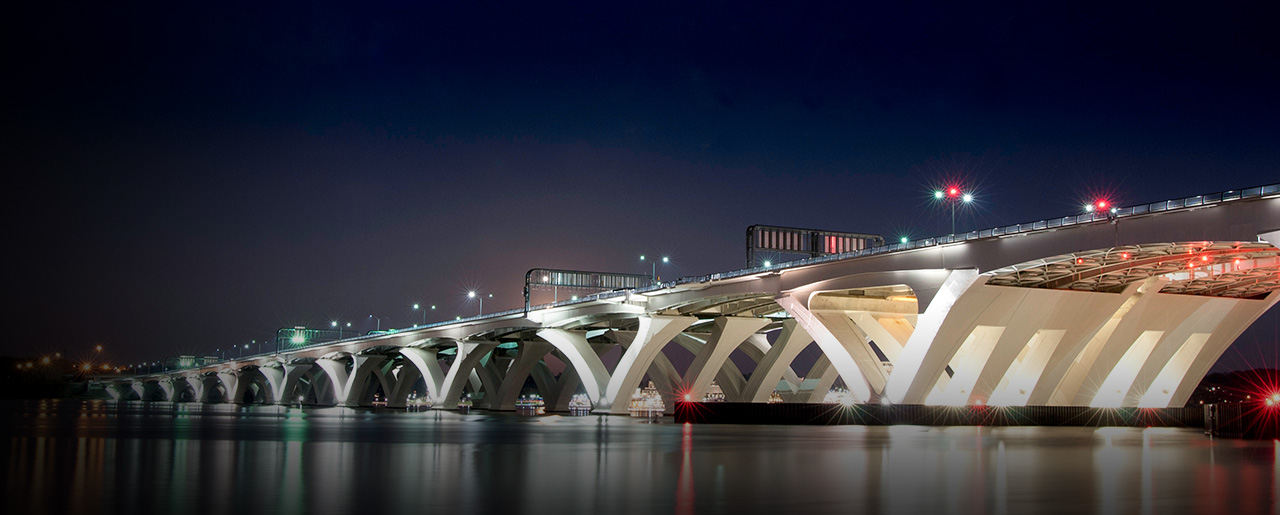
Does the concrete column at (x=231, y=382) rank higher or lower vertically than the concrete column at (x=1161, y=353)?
lower

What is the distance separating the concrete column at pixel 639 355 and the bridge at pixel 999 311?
105mm

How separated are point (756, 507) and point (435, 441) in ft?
57.0

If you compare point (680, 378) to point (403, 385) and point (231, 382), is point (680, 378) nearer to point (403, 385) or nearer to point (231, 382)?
point (403, 385)

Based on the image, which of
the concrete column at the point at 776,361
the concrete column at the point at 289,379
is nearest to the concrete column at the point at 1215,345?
the concrete column at the point at 776,361

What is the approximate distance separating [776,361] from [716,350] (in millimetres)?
9006

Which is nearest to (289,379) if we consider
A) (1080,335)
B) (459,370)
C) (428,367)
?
(428,367)

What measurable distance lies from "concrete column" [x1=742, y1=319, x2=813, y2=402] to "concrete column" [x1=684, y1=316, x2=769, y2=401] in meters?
6.33

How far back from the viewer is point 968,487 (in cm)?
1370

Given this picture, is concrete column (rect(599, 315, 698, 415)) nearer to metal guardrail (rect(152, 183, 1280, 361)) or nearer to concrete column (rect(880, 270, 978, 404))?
metal guardrail (rect(152, 183, 1280, 361))

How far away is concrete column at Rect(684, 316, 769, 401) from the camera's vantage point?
252 ft

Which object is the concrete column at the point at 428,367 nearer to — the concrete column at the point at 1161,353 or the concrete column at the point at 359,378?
the concrete column at the point at 359,378

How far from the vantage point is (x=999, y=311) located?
52.1 m

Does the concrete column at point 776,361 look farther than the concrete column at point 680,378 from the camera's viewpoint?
No

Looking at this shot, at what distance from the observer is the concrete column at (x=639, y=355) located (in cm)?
7438
